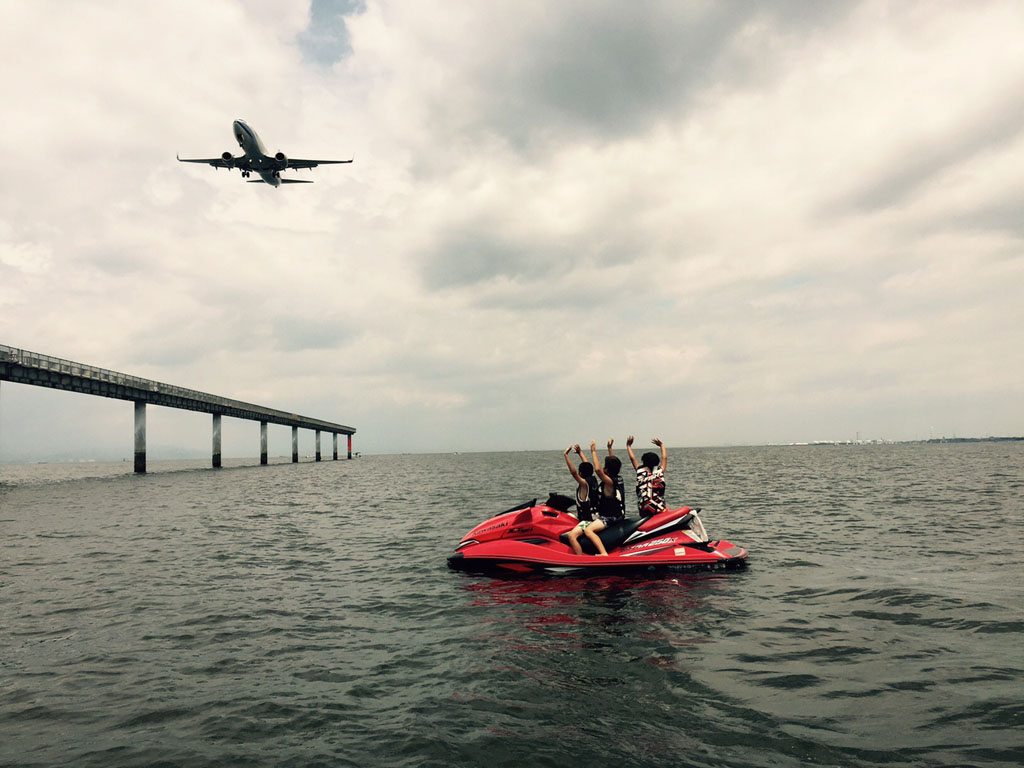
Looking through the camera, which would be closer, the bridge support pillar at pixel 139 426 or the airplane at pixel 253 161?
the airplane at pixel 253 161

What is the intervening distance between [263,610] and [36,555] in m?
10.7

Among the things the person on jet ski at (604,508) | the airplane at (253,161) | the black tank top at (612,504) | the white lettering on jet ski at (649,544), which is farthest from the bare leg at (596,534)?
the airplane at (253,161)

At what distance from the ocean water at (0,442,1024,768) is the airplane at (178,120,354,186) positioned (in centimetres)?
4084

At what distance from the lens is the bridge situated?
5138cm

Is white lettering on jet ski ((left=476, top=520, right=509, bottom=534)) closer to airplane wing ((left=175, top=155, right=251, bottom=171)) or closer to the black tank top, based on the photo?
the black tank top

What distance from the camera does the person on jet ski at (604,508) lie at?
12.4 metres

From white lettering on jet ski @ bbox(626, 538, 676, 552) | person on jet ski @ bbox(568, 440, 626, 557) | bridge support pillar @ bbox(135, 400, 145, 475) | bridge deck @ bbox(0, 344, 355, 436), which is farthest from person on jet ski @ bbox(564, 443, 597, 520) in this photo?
bridge support pillar @ bbox(135, 400, 145, 475)

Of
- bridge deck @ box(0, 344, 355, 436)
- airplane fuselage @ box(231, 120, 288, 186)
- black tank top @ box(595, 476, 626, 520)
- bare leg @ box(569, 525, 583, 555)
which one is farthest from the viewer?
bridge deck @ box(0, 344, 355, 436)

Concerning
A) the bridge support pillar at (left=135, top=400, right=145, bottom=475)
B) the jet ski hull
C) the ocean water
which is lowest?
the ocean water

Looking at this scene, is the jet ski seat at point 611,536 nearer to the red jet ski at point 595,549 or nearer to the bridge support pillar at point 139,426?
the red jet ski at point 595,549

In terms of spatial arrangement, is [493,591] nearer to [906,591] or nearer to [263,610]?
[263,610]

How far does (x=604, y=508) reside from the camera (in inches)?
509

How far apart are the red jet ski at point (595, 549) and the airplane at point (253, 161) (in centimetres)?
4607

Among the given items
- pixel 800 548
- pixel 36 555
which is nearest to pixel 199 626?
pixel 36 555
